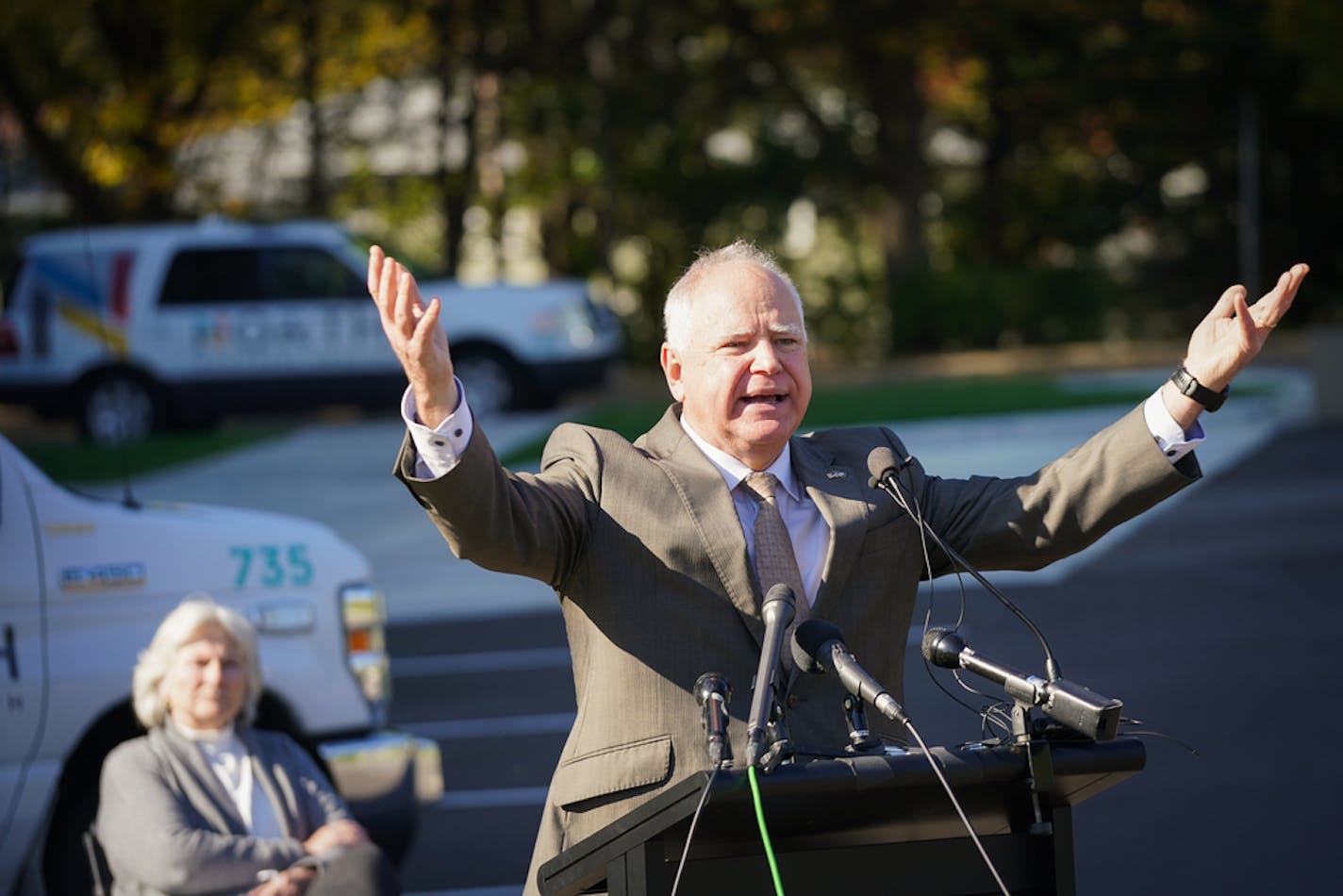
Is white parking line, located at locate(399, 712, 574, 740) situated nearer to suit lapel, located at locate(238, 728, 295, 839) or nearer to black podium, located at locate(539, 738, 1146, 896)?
suit lapel, located at locate(238, 728, 295, 839)

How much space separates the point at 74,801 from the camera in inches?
249

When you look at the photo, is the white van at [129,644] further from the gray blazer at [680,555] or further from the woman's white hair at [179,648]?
the gray blazer at [680,555]

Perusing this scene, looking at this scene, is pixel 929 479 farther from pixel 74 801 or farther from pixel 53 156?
pixel 53 156

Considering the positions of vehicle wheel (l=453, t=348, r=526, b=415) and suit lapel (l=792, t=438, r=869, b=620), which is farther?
vehicle wheel (l=453, t=348, r=526, b=415)

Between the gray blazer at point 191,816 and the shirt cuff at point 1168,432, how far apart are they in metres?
2.92

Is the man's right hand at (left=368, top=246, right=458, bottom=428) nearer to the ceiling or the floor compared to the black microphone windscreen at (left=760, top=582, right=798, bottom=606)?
nearer to the ceiling

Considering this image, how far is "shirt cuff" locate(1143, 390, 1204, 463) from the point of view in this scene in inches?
138

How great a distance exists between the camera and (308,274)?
23031 millimetres

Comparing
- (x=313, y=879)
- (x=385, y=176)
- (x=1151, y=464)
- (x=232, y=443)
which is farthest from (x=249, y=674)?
(x=385, y=176)

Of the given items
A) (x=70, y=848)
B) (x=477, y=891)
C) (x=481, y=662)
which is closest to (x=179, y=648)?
(x=70, y=848)

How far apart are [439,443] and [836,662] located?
2.28 feet

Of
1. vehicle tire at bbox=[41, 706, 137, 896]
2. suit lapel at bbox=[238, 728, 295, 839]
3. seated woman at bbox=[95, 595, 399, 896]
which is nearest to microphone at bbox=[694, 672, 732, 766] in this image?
seated woman at bbox=[95, 595, 399, 896]

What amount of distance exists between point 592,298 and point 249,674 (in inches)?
742

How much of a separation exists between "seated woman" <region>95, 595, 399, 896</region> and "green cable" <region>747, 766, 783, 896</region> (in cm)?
278
